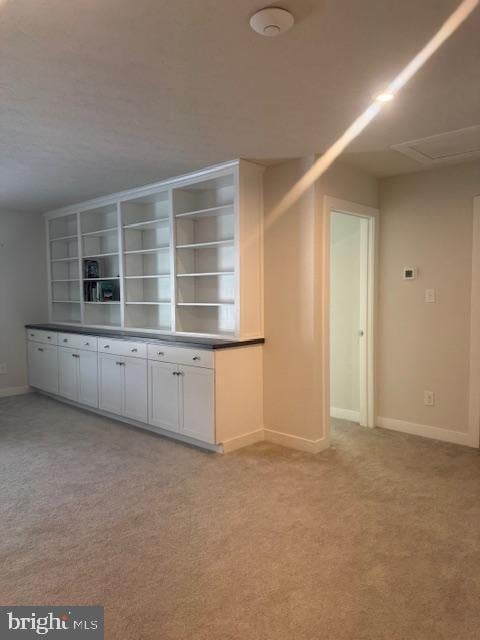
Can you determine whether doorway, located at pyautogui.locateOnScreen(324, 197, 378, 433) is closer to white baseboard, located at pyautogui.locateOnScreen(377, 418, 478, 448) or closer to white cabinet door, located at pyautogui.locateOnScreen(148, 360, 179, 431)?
white baseboard, located at pyautogui.locateOnScreen(377, 418, 478, 448)

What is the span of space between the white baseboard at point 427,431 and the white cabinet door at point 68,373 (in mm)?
3196

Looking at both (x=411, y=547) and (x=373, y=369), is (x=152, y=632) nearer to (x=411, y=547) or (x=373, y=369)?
(x=411, y=547)

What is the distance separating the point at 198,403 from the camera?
362 centimetres

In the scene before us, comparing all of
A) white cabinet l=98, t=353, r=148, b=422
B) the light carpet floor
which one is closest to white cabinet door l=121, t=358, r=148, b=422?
white cabinet l=98, t=353, r=148, b=422

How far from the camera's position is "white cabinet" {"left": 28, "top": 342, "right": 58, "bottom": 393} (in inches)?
210

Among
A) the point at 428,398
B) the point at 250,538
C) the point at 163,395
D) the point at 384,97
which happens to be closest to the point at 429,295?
the point at 428,398

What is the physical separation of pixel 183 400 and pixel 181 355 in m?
0.37

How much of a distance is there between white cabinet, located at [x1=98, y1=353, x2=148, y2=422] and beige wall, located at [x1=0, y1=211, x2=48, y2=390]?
5.89 ft

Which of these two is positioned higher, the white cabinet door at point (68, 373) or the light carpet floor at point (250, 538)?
the white cabinet door at point (68, 373)

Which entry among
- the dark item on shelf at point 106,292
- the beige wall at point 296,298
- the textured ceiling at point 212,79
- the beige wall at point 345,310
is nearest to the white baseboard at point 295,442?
the beige wall at point 296,298

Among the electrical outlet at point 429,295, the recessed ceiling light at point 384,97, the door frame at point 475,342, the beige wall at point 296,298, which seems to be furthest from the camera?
the electrical outlet at point 429,295

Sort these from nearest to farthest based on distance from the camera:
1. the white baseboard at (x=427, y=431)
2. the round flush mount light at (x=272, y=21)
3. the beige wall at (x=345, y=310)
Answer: the round flush mount light at (x=272, y=21), the white baseboard at (x=427, y=431), the beige wall at (x=345, y=310)

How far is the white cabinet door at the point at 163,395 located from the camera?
12.5ft

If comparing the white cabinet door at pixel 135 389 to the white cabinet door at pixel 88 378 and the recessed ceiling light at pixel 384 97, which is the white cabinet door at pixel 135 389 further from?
the recessed ceiling light at pixel 384 97
